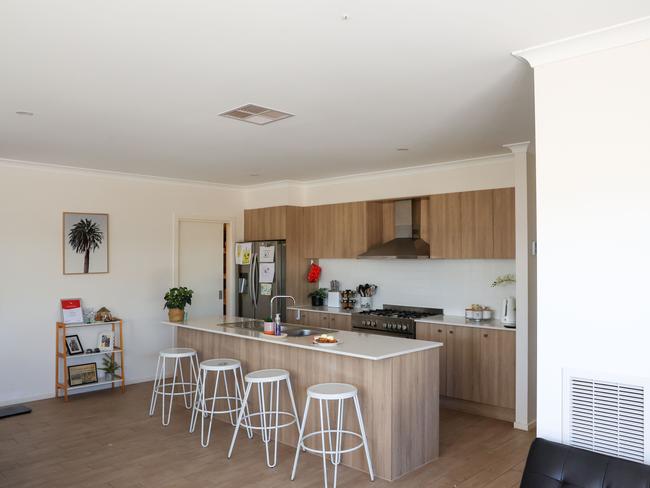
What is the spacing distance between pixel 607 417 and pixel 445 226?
3433 mm

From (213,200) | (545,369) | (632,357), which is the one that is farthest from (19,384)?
(632,357)

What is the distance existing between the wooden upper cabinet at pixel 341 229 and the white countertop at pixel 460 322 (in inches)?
52.4

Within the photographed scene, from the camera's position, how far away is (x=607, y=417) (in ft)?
8.36

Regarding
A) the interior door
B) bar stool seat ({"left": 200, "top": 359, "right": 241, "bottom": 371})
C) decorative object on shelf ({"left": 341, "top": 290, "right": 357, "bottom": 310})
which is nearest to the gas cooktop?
decorative object on shelf ({"left": 341, "top": 290, "right": 357, "bottom": 310})

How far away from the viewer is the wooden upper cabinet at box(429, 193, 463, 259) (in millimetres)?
5711

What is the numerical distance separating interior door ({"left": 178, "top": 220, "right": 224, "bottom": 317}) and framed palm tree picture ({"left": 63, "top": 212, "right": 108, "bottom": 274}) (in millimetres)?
1075

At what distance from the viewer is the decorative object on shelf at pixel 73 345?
6016 millimetres

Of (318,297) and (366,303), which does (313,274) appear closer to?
(318,297)

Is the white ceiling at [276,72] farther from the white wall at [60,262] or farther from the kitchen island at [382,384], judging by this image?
the kitchen island at [382,384]

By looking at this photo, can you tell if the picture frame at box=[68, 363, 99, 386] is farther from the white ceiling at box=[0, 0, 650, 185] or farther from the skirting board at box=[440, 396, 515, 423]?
the skirting board at box=[440, 396, 515, 423]

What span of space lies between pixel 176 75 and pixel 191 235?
4.49m

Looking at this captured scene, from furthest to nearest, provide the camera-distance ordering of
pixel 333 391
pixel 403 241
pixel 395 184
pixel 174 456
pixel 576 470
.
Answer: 1. pixel 395 184
2. pixel 403 241
3. pixel 174 456
4. pixel 333 391
5. pixel 576 470

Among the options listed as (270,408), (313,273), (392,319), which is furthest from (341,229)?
(270,408)

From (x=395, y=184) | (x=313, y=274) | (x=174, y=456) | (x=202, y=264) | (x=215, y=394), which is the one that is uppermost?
(x=395, y=184)
